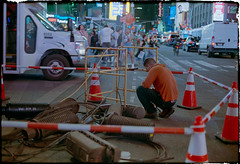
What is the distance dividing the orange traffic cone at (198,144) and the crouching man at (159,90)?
124 inches

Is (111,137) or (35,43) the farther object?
(35,43)

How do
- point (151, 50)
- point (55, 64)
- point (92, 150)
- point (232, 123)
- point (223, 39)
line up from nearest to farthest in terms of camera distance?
point (92, 150) < point (232, 123) < point (55, 64) < point (151, 50) < point (223, 39)

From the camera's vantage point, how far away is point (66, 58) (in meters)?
12.3

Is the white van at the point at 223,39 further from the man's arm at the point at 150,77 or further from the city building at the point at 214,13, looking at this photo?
the city building at the point at 214,13

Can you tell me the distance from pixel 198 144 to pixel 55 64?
9319mm

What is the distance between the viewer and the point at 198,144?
3.28 meters

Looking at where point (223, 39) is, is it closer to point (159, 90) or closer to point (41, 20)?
point (41, 20)

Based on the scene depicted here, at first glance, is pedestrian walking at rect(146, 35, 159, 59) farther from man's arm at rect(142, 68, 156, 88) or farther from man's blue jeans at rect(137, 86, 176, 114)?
man's arm at rect(142, 68, 156, 88)

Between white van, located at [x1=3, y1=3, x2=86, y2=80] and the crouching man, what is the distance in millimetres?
5939

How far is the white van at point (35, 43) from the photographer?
11383 millimetres

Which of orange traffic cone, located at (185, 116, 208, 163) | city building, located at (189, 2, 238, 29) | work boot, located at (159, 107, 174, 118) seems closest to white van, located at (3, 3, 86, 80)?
work boot, located at (159, 107, 174, 118)

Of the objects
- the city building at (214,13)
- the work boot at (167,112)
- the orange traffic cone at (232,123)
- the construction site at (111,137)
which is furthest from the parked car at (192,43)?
the orange traffic cone at (232,123)

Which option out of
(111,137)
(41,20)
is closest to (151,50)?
(41,20)

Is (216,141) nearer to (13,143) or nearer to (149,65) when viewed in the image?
(149,65)
